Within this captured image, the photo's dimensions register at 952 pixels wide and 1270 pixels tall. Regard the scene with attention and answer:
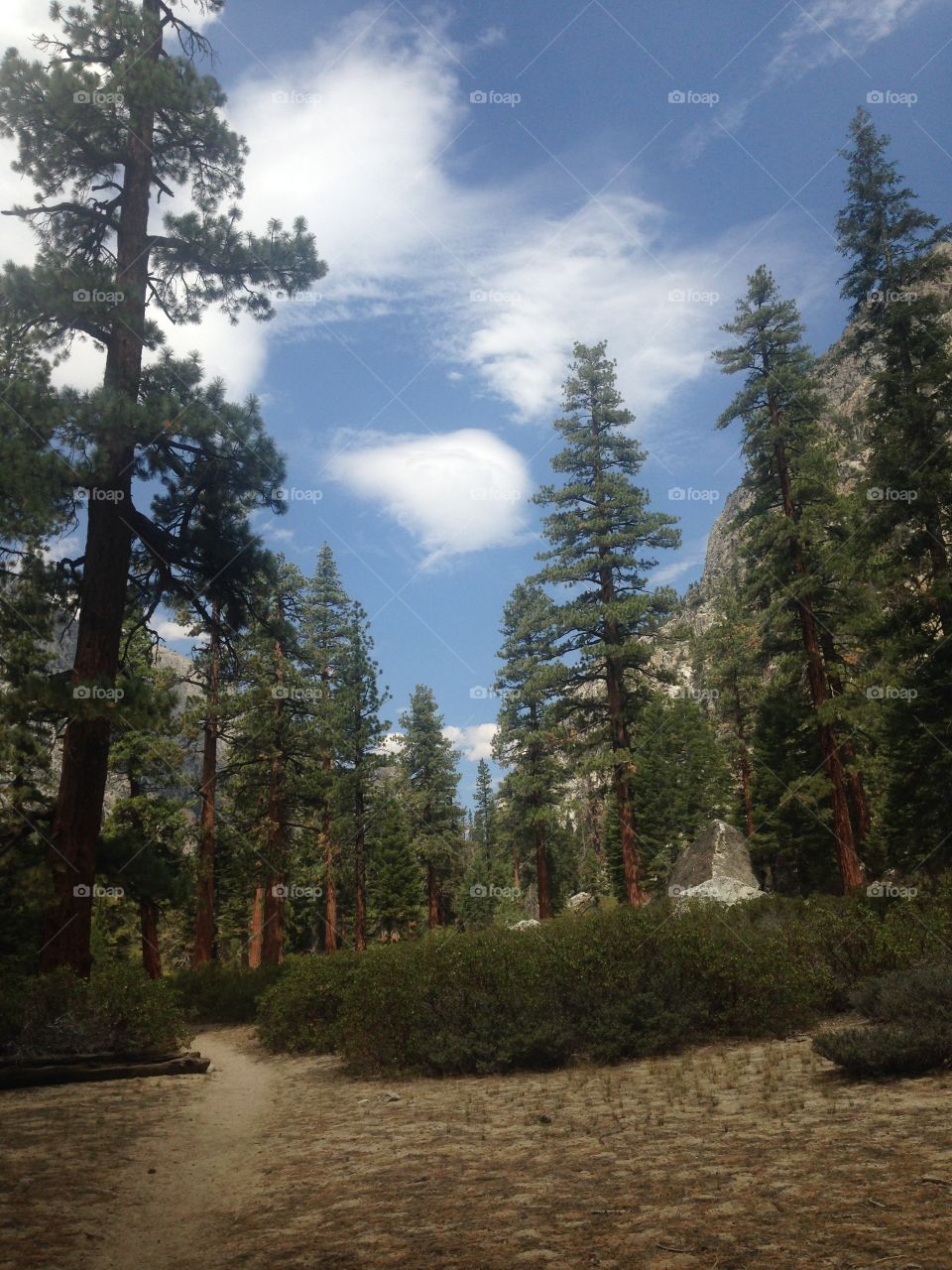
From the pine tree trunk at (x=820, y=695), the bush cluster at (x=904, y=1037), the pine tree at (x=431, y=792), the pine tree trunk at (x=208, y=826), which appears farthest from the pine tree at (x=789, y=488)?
the pine tree at (x=431, y=792)

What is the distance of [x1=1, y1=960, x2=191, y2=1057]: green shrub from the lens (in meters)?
9.02

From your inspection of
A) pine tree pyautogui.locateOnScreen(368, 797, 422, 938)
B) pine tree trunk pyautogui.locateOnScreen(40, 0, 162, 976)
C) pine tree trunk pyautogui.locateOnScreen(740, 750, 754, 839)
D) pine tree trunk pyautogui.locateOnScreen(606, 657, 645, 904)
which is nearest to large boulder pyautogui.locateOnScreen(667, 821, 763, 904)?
pine tree trunk pyautogui.locateOnScreen(740, 750, 754, 839)

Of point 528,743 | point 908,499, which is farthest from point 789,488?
point 528,743

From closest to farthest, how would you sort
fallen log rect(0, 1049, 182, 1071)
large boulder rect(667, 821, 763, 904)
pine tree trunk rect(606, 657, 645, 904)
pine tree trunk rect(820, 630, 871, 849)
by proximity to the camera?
1. fallen log rect(0, 1049, 182, 1071)
2. pine tree trunk rect(820, 630, 871, 849)
3. pine tree trunk rect(606, 657, 645, 904)
4. large boulder rect(667, 821, 763, 904)

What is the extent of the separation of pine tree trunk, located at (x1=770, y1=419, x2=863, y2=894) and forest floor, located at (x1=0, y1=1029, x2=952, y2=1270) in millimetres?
13226

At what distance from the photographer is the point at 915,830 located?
64.5 feet

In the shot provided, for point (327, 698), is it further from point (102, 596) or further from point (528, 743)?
point (102, 596)

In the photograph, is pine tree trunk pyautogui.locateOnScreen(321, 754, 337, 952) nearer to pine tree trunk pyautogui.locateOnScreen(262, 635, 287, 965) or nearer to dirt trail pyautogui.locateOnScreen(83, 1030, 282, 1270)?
pine tree trunk pyautogui.locateOnScreen(262, 635, 287, 965)

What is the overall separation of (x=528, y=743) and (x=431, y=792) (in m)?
12.4

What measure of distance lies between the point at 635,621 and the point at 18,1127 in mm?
20144

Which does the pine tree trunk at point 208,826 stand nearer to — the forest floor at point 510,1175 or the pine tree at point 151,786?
the pine tree at point 151,786

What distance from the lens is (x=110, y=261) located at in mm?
12492

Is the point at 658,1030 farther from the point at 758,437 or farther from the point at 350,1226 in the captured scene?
the point at 758,437

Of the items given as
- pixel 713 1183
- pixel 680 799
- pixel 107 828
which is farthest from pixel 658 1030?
pixel 680 799
